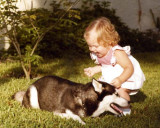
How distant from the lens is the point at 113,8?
11086mm

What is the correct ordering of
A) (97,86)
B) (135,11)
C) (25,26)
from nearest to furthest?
(97,86), (25,26), (135,11)

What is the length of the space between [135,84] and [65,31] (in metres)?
5.36

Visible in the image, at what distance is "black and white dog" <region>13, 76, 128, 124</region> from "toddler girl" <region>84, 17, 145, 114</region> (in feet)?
1.20

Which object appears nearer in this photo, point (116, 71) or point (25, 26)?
point (116, 71)

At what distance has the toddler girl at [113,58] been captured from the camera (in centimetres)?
446

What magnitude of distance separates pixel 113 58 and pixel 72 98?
0.86m

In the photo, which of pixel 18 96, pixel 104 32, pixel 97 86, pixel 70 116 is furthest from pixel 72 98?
pixel 18 96

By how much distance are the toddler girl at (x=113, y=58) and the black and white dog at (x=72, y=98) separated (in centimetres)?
37

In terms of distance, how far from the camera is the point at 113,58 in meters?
4.54

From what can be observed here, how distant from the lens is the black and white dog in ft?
13.4

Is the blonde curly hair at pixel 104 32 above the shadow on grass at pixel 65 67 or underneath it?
above

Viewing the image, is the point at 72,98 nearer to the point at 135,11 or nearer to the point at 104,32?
the point at 104,32

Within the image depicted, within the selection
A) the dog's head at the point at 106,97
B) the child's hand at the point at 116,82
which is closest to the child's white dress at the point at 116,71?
the child's hand at the point at 116,82

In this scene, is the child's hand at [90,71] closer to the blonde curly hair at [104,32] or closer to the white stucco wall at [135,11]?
the blonde curly hair at [104,32]
